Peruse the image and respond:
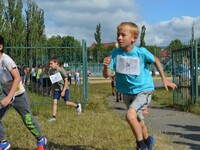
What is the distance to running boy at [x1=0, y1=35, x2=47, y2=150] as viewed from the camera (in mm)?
5246

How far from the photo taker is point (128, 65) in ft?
16.8

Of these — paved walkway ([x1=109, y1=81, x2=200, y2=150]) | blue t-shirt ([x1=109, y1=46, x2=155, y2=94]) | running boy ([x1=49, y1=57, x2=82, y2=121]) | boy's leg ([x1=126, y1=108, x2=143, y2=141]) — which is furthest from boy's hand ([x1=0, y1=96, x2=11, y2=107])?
running boy ([x1=49, y1=57, x2=82, y2=121])

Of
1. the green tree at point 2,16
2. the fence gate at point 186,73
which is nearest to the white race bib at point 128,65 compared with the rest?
the fence gate at point 186,73

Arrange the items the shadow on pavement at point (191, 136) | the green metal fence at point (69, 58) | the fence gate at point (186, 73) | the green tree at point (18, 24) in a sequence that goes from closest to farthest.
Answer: the shadow on pavement at point (191, 136) → the fence gate at point (186, 73) → the green metal fence at point (69, 58) → the green tree at point (18, 24)

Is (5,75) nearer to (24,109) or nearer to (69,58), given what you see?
(24,109)

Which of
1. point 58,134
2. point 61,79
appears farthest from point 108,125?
point 61,79

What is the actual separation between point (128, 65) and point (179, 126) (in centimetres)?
440

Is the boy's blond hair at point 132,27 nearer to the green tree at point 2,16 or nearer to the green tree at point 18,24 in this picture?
the green tree at point 18,24

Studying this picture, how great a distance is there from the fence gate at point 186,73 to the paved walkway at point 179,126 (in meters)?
0.87

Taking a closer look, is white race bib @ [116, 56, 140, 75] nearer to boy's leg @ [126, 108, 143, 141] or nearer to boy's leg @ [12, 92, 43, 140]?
boy's leg @ [126, 108, 143, 141]

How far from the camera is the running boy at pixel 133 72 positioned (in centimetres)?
506

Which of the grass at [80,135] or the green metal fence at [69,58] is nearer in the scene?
the grass at [80,135]

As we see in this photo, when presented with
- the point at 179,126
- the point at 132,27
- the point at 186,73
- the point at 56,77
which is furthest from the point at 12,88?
the point at 186,73

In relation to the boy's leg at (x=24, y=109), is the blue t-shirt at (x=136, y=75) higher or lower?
higher
